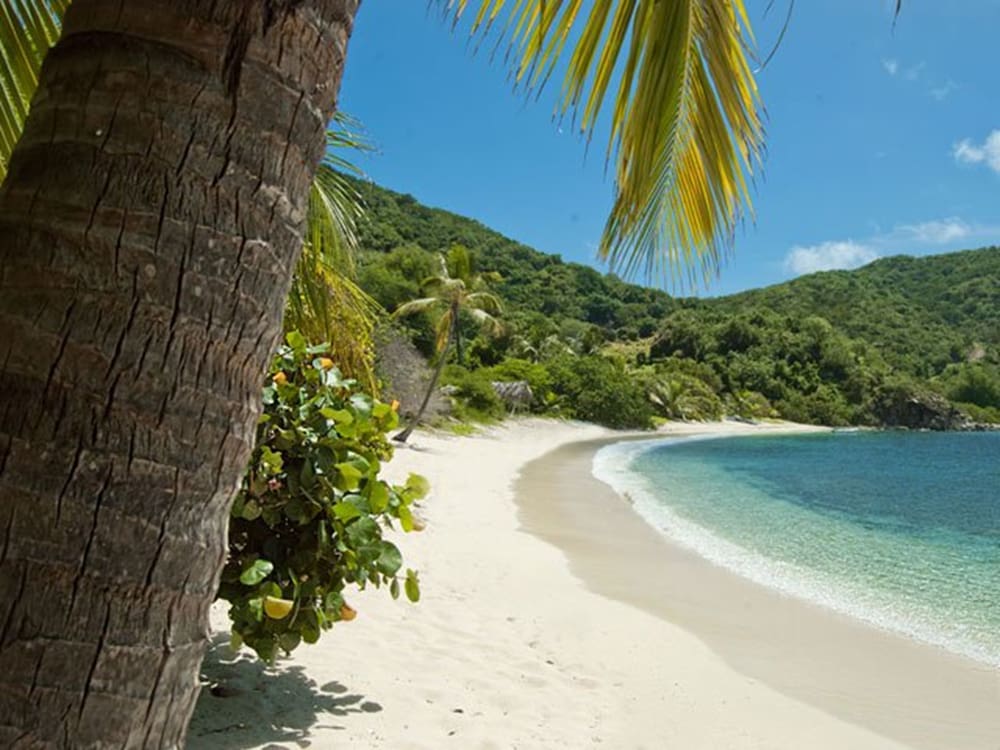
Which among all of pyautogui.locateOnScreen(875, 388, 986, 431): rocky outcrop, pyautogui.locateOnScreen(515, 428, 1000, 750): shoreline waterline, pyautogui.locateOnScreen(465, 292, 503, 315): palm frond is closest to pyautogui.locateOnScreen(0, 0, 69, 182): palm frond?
pyautogui.locateOnScreen(515, 428, 1000, 750): shoreline waterline

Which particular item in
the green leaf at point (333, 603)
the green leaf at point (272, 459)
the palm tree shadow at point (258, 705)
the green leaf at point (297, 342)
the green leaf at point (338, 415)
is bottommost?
the palm tree shadow at point (258, 705)

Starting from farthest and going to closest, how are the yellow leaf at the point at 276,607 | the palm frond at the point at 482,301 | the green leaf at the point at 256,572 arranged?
the palm frond at the point at 482,301 → the green leaf at the point at 256,572 → the yellow leaf at the point at 276,607

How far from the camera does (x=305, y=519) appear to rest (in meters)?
2.85

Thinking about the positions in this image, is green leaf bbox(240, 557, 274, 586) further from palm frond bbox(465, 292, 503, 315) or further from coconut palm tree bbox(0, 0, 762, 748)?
palm frond bbox(465, 292, 503, 315)

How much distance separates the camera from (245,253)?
97 centimetres

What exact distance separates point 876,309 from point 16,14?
105m

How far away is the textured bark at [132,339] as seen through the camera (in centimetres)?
86

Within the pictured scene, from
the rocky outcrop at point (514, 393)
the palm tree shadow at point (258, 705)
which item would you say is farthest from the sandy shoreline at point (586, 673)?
the rocky outcrop at point (514, 393)

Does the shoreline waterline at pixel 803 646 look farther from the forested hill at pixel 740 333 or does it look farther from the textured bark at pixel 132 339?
the forested hill at pixel 740 333

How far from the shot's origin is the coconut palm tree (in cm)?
86

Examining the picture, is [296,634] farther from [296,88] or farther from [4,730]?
[296,88]

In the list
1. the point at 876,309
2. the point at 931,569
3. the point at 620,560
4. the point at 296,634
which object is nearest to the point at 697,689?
the point at 296,634

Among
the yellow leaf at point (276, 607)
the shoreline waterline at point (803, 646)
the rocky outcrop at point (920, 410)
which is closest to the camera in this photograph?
the yellow leaf at point (276, 607)

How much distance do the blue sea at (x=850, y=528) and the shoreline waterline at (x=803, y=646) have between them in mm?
546
